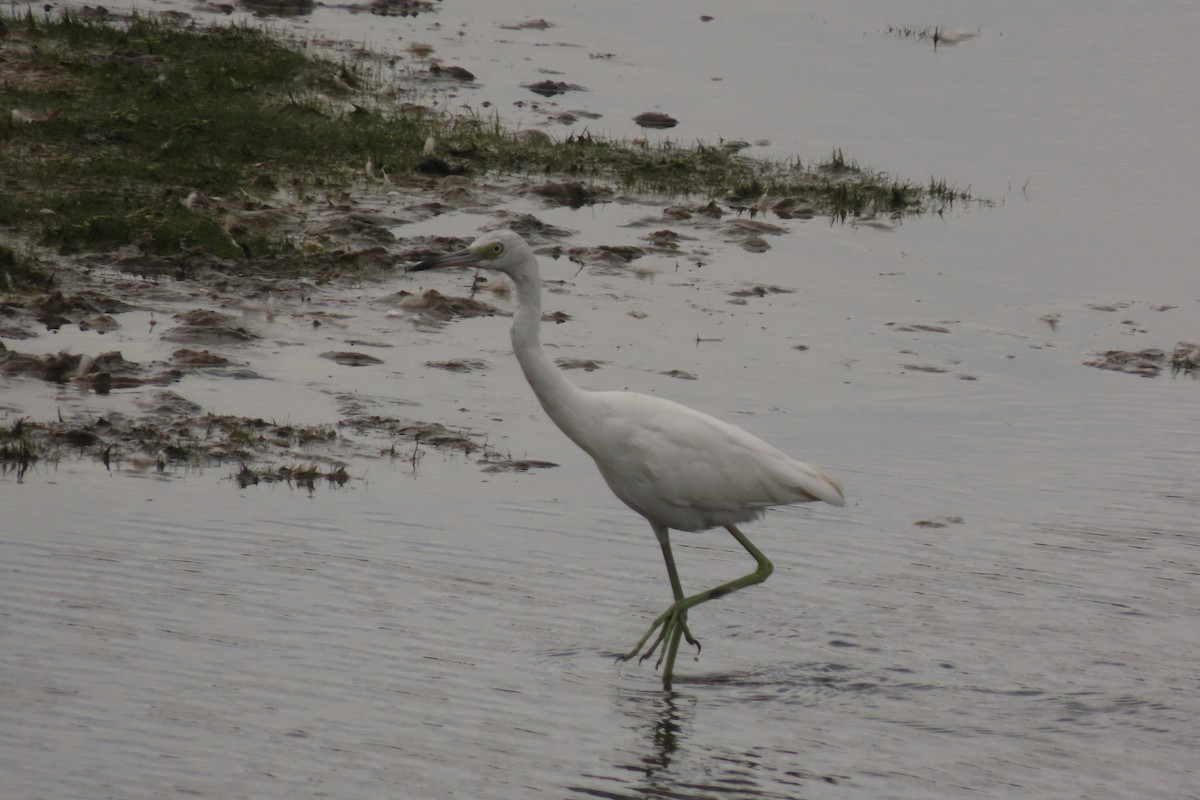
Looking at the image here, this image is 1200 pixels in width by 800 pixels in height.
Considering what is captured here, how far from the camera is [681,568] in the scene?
28.9ft

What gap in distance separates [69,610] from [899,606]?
378cm

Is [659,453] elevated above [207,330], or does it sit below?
above

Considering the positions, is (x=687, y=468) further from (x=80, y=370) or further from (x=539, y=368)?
(x=80, y=370)

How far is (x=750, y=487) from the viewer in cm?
793

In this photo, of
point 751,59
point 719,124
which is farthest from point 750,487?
point 751,59

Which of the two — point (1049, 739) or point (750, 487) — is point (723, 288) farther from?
point (1049, 739)

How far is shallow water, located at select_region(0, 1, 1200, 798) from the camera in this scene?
6535 millimetres

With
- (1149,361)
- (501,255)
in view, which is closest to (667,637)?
(501,255)

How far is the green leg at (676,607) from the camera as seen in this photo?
761cm

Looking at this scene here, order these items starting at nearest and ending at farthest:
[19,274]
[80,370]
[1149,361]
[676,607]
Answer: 1. [676,607]
2. [80,370]
3. [19,274]
4. [1149,361]

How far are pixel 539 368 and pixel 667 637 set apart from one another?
1.32 meters

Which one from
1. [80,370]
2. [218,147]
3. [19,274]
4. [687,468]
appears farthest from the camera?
[218,147]

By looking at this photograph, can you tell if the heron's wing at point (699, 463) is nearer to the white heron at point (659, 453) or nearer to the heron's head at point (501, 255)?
the white heron at point (659, 453)

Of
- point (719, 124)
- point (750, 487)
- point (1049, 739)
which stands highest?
point (719, 124)
